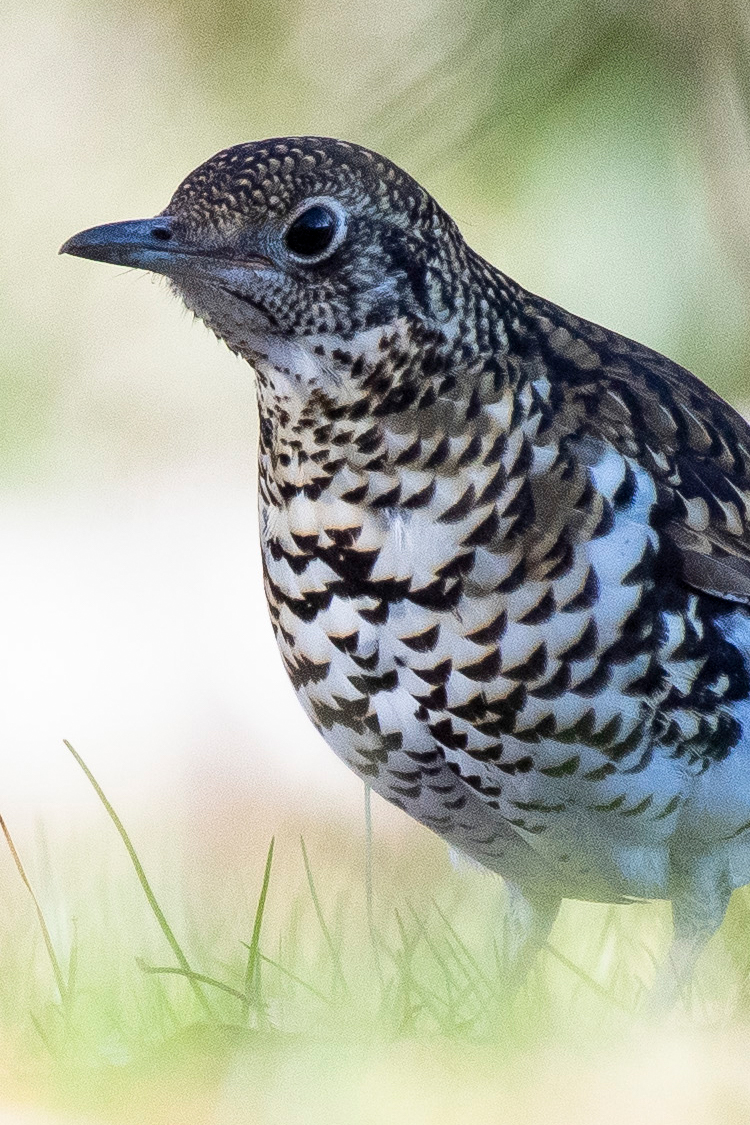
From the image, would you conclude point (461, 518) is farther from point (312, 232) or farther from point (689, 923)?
point (689, 923)

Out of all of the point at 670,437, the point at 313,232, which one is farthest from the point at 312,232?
the point at 670,437

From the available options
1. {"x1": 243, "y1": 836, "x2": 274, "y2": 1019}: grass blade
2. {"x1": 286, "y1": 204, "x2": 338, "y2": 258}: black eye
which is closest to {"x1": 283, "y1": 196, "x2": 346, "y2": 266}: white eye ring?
{"x1": 286, "y1": 204, "x2": 338, "y2": 258}: black eye

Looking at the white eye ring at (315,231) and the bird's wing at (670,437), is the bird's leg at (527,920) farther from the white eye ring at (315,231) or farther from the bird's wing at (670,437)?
the white eye ring at (315,231)

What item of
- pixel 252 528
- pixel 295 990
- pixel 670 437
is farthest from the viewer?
pixel 252 528

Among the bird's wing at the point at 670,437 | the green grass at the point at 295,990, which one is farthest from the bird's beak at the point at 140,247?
the green grass at the point at 295,990

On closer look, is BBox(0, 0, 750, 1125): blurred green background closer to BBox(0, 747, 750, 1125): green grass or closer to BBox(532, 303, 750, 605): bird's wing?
BBox(0, 747, 750, 1125): green grass
